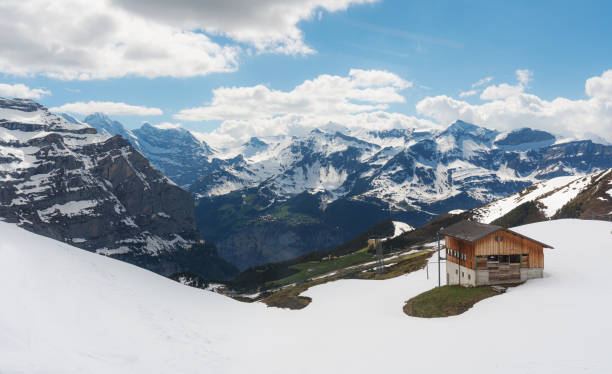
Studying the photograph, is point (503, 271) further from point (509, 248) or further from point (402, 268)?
point (402, 268)

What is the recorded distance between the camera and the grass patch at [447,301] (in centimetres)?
4488

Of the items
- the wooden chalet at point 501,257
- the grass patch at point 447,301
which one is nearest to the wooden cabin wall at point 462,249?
the wooden chalet at point 501,257

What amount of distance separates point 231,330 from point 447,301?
28.7 meters

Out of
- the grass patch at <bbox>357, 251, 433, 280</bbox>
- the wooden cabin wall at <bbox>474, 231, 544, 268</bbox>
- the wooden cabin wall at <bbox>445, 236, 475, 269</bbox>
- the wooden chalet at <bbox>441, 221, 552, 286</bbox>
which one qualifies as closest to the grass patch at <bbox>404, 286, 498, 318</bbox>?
the wooden chalet at <bbox>441, 221, 552, 286</bbox>

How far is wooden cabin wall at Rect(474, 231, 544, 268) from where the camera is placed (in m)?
49.7

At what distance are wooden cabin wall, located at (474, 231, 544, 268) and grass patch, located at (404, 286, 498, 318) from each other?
16.2ft

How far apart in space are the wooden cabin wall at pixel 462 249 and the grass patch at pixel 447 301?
345 centimetres

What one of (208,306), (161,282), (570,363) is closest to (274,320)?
(208,306)

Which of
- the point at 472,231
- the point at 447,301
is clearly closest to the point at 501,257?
the point at 472,231

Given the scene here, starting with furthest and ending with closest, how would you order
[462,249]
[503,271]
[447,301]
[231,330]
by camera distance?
1. [462,249]
2. [503,271]
3. [447,301]
4. [231,330]

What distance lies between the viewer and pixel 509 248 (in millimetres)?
49812

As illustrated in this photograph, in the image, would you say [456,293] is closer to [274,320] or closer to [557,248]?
[274,320]

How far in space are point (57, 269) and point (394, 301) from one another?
46446mm

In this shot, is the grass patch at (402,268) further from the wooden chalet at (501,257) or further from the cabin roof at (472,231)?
the wooden chalet at (501,257)
